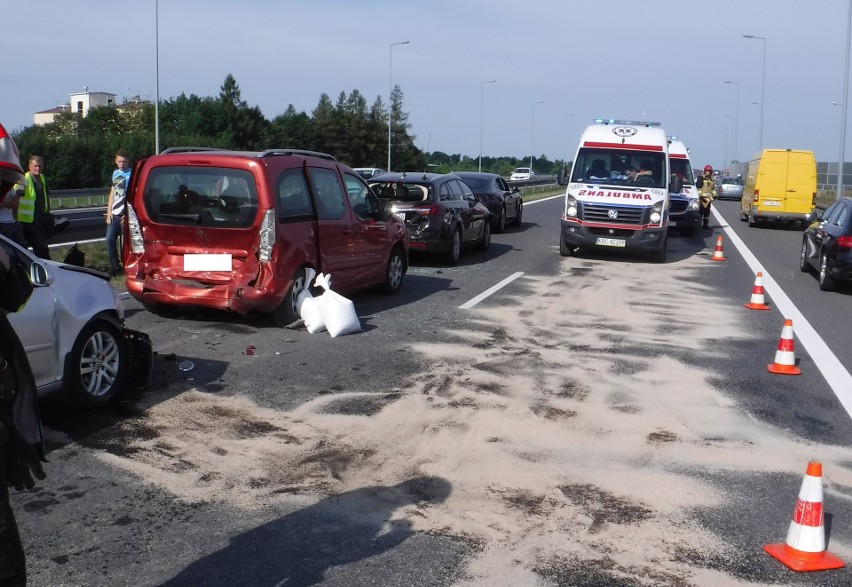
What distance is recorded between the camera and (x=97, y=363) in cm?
657

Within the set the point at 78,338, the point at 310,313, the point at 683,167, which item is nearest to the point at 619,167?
the point at 683,167

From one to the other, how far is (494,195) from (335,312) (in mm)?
14953

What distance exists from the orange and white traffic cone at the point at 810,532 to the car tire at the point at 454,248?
39.1 feet

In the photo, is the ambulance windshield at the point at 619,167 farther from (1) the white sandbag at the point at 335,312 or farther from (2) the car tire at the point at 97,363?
(2) the car tire at the point at 97,363

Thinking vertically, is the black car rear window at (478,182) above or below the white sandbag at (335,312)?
above

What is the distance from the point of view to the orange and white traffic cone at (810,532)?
171 inches

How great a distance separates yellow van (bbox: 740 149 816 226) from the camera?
97.5 ft

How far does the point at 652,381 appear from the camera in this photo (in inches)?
318

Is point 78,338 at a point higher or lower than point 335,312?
higher

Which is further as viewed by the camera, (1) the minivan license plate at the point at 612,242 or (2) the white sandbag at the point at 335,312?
(1) the minivan license plate at the point at 612,242

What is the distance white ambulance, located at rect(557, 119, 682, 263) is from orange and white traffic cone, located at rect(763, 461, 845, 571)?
13.7 m

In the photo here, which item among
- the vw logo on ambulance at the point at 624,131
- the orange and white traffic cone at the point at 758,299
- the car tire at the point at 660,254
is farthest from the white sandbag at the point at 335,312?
the vw logo on ambulance at the point at 624,131

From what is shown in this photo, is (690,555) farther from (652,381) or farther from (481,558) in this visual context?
(652,381)

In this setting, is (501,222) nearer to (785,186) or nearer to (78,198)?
(785,186)
